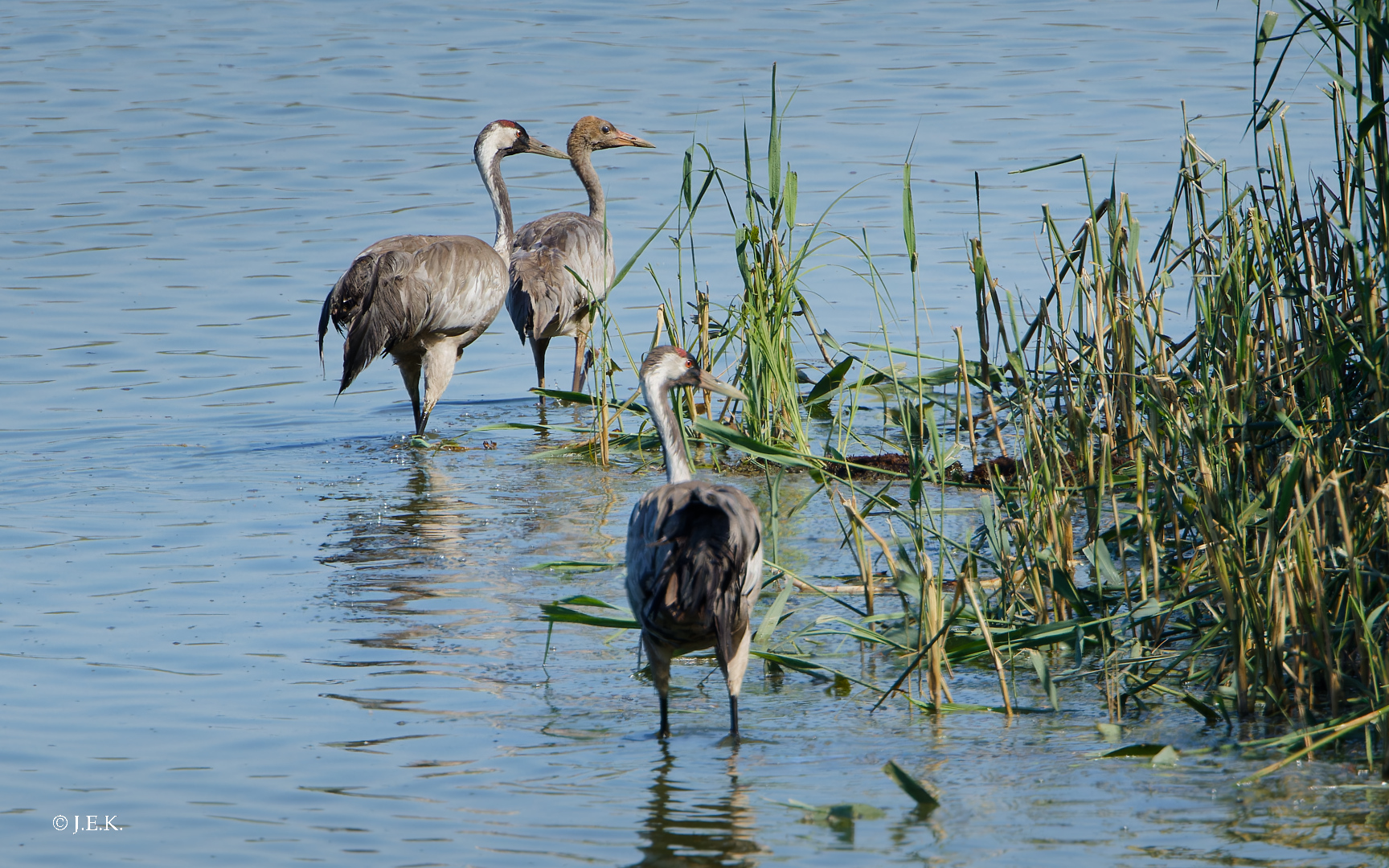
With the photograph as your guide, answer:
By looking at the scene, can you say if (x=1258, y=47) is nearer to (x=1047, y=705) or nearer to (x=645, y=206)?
(x=1047, y=705)

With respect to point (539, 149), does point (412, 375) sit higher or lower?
lower

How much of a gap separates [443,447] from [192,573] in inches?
97.9

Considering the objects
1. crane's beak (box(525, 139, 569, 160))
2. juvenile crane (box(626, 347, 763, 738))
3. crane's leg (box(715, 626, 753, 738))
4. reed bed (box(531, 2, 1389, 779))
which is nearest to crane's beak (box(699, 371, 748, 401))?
reed bed (box(531, 2, 1389, 779))

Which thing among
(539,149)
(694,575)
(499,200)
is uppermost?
(539,149)

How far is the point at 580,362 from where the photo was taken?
10109 millimetres

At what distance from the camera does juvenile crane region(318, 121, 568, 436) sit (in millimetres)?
8789

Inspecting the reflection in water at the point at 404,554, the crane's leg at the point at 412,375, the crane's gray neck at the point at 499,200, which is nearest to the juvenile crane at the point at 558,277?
the crane's gray neck at the point at 499,200

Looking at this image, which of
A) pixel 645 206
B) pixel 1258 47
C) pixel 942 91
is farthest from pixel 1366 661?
pixel 942 91

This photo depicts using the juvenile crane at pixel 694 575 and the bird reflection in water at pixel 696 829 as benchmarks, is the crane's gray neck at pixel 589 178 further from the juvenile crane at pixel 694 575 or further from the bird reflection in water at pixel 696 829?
the bird reflection in water at pixel 696 829

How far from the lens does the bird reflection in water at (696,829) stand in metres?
3.92

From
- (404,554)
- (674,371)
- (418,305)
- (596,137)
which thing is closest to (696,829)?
(674,371)

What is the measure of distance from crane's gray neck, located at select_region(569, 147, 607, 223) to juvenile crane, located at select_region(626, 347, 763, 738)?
6711 mm

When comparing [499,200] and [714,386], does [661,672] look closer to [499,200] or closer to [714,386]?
[714,386]

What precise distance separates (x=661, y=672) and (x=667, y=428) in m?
0.93
